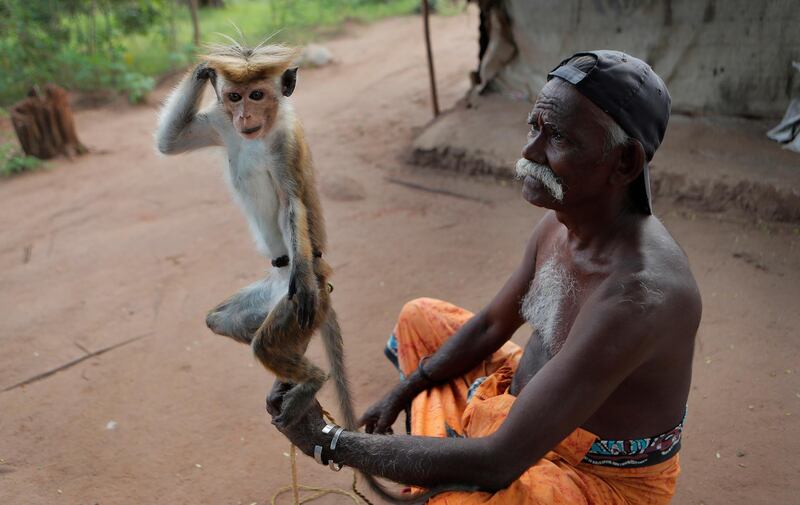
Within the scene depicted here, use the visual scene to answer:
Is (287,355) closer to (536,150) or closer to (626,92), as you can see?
(536,150)

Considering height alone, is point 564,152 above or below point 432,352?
above

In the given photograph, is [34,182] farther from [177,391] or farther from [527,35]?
[527,35]

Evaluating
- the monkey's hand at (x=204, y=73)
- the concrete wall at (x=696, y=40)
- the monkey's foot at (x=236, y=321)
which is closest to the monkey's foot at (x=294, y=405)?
the monkey's foot at (x=236, y=321)

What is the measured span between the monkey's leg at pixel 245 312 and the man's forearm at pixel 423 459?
0.67m

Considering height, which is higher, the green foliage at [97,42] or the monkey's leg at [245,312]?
the monkey's leg at [245,312]

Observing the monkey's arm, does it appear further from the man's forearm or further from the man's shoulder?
the man's shoulder

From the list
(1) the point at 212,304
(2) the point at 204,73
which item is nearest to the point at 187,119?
(2) the point at 204,73

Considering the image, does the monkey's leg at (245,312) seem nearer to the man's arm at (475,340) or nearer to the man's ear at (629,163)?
the man's arm at (475,340)

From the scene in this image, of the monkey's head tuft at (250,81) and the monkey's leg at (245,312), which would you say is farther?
the monkey's leg at (245,312)

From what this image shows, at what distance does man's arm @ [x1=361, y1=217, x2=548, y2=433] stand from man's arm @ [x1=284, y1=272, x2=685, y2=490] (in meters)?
0.66

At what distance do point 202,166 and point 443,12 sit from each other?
9.20 m

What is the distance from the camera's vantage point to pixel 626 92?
2.16 meters

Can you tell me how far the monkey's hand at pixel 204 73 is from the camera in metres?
2.57

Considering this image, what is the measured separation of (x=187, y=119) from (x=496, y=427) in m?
1.63
